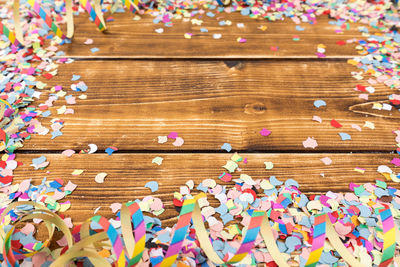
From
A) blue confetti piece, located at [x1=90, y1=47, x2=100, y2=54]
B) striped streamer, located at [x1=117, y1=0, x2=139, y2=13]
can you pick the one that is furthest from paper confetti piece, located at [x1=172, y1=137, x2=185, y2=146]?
striped streamer, located at [x1=117, y1=0, x2=139, y2=13]

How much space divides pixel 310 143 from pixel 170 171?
0.87 ft

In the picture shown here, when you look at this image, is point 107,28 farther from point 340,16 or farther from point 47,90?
point 340,16

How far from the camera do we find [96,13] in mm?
842

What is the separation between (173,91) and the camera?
724 mm

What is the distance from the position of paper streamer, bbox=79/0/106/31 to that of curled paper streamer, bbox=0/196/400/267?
49 centimetres

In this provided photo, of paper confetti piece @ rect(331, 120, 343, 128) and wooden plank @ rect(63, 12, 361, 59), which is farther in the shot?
→ wooden plank @ rect(63, 12, 361, 59)

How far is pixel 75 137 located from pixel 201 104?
0.25 metres

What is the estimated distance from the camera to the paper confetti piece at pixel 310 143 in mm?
635

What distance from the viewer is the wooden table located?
59cm

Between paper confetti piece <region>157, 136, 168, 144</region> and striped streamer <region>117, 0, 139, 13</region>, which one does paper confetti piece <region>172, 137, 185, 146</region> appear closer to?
paper confetti piece <region>157, 136, 168, 144</region>

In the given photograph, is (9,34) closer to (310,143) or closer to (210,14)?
(210,14)

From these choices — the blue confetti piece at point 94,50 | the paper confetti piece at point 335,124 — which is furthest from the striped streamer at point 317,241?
the blue confetti piece at point 94,50

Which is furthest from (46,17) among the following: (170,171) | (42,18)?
(170,171)

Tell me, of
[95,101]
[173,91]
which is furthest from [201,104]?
[95,101]
